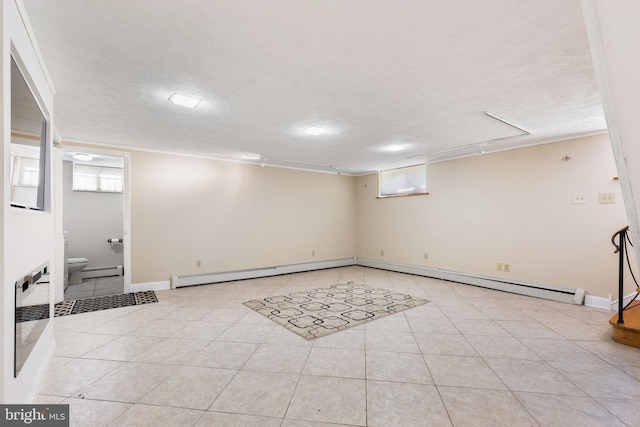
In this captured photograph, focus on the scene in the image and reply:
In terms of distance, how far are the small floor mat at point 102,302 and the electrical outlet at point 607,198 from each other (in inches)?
262

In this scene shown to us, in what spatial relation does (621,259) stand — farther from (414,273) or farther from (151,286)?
(151,286)

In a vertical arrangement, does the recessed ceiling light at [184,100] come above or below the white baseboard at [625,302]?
above

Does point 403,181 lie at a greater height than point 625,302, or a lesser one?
greater

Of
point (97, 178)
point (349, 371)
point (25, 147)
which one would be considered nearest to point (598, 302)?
point (349, 371)

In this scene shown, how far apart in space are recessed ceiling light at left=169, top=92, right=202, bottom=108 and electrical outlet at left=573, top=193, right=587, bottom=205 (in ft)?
17.4

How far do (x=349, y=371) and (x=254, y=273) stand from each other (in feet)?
13.3

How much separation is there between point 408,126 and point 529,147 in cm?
246

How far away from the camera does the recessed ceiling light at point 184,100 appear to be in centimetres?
282

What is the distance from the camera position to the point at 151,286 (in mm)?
4875

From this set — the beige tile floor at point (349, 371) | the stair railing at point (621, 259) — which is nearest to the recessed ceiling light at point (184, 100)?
the beige tile floor at point (349, 371)

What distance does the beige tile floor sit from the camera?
1.79 meters

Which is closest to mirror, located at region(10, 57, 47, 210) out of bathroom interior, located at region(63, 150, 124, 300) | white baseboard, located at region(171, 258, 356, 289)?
white baseboard, located at region(171, 258, 356, 289)

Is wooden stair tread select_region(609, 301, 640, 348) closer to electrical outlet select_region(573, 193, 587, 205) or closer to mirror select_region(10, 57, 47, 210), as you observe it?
electrical outlet select_region(573, 193, 587, 205)

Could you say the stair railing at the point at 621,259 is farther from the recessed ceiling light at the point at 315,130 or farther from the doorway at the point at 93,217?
the doorway at the point at 93,217
